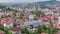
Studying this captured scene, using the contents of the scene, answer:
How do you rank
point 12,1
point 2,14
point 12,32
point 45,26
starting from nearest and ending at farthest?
point 12,32 < point 45,26 < point 2,14 < point 12,1

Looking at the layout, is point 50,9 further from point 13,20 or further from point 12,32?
point 12,32

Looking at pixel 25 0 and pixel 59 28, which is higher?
pixel 25 0

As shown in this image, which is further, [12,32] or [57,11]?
[57,11]

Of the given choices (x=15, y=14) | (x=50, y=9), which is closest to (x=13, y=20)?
(x=15, y=14)

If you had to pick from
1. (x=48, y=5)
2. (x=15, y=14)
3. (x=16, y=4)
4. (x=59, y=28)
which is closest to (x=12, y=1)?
(x=16, y=4)

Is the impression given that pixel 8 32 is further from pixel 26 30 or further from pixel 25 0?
pixel 25 0

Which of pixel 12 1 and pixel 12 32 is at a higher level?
pixel 12 1

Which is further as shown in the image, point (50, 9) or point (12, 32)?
point (50, 9)

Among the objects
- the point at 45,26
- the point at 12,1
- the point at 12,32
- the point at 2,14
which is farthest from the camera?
the point at 12,1

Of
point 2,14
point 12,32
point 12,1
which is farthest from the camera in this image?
point 12,1
